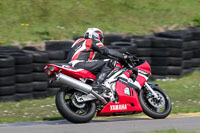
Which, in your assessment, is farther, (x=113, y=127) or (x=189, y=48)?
(x=189, y=48)

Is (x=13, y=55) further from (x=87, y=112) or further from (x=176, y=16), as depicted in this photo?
(x=176, y=16)

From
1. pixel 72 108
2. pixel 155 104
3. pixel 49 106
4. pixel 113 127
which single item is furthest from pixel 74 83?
pixel 49 106

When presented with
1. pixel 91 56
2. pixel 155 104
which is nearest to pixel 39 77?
pixel 91 56

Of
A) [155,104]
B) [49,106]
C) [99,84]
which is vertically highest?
[99,84]

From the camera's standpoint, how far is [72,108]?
21.7 feet

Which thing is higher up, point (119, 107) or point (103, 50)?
point (103, 50)

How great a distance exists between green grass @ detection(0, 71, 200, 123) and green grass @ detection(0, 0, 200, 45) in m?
4.82

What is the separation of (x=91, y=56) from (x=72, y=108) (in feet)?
3.19

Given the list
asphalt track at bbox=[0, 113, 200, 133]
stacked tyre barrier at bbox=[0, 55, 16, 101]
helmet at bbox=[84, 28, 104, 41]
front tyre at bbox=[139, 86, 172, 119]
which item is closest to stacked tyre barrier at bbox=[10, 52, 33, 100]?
stacked tyre barrier at bbox=[0, 55, 16, 101]

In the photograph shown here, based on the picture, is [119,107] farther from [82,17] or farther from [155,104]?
[82,17]

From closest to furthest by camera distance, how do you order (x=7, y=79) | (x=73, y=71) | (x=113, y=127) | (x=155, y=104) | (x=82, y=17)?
(x=113, y=127), (x=73, y=71), (x=155, y=104), (x=7, y=79), (x=82, y=17)

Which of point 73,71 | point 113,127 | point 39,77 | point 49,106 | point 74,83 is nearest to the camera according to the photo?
point 113,127

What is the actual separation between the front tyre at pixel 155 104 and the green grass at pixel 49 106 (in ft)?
3.28

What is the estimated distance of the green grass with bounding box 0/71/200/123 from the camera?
7.76 meters
